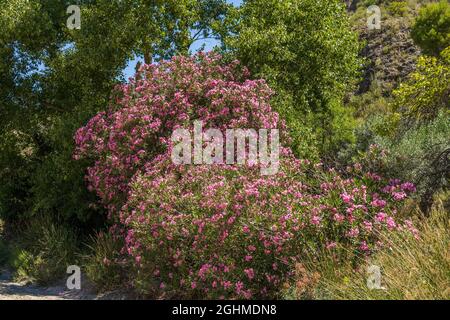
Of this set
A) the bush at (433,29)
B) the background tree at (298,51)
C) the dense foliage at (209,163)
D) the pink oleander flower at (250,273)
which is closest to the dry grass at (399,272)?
the dense foliage at (209,163)

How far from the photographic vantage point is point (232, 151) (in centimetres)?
1166

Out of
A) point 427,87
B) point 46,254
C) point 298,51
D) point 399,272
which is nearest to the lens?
point 399,272

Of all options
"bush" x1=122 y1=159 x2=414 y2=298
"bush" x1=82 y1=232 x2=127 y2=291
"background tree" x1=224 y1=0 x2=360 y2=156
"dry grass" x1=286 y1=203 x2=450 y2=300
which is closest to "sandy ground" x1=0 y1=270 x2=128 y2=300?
"bush" x1=82 y1=232 x2=127 y2=291

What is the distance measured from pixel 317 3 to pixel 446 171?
5822 millimetres

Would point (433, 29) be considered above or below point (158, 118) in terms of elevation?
above

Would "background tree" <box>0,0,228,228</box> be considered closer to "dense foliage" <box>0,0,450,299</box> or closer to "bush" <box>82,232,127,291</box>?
"dense foliage" <box>0,0,450,299</box>

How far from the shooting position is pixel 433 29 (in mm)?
33031

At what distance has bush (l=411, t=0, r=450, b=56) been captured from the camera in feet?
109

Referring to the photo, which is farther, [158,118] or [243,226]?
[158,118]

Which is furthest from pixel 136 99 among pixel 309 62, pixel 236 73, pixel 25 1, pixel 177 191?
pixel 25 1

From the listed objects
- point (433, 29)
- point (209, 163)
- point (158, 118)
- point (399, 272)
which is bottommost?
point (399, 272)

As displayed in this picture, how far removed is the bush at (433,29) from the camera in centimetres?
3319

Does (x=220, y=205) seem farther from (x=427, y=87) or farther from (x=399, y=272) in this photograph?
(x=427, y=87)

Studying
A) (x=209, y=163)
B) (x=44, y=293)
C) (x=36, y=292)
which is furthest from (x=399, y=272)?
(x=36, y=292)
